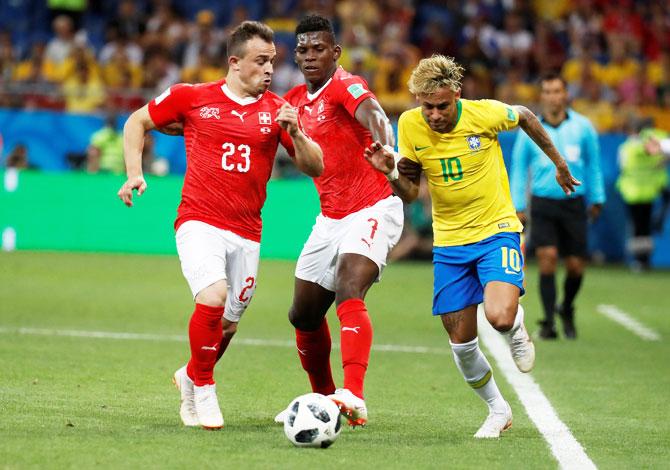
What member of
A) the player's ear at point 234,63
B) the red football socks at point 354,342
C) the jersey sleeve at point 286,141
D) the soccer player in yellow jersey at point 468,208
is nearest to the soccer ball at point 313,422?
the red football socks at point 354,342

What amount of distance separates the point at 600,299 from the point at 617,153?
19.3 feet

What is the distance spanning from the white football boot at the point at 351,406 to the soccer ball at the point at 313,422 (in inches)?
3.7

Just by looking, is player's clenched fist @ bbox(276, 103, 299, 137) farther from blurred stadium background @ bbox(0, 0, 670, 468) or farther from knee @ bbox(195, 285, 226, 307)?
blurred stadium background @ bbox(0, 0, 670, 468)

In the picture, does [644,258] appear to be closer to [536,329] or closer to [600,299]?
[600,299]

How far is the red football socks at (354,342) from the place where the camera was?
7234 millimetres

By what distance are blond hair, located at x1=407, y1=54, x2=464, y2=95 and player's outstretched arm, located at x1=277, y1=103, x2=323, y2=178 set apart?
0.68m

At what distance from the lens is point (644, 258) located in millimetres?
21641

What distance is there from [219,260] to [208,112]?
36.2 inches

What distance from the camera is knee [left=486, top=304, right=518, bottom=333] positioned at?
7.37 m

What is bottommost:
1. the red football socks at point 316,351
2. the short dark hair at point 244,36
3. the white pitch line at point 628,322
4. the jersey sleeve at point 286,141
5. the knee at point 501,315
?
the white pitch line at point 628,322

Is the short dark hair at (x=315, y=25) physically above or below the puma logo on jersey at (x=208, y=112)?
above

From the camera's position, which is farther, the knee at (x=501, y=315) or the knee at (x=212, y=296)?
the knee at (x=501, y=315)

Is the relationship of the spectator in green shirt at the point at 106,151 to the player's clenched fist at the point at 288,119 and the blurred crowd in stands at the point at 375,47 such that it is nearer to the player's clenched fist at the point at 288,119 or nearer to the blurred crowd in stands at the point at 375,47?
the blurred crowd in stands at the point at 375,47

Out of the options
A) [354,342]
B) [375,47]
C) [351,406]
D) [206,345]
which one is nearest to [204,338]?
[206,345]
